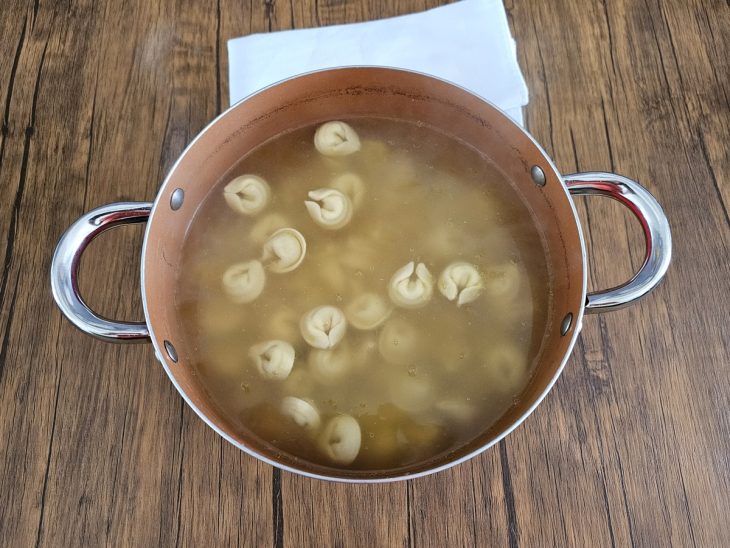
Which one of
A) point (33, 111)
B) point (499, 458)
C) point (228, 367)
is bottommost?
point (499, 458)

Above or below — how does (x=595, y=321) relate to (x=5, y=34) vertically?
below

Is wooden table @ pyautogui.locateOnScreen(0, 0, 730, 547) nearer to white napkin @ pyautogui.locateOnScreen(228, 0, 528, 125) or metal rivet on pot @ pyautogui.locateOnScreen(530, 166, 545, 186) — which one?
white napkin @ pyautogui.locateOnScreen(228, 0, 528, 125)

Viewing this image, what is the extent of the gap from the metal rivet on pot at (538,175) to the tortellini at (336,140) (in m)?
0.25

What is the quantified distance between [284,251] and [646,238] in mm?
439

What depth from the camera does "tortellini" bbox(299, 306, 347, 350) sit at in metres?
0.79

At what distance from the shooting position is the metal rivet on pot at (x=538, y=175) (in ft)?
2.48

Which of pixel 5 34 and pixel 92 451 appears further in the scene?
pixel 5 34

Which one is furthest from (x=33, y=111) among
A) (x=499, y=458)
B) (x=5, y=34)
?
(x=499, y=458)

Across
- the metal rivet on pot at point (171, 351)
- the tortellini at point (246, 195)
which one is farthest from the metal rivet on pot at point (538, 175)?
the metal rivet on pot at point (171, 351)

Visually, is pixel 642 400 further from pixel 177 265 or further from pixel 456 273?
pixel 177 265

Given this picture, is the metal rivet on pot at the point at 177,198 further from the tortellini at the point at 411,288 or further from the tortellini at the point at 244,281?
the tortellini at the point at 411,288

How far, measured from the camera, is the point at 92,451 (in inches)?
32.4

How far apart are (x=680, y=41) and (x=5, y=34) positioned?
1.11 meters

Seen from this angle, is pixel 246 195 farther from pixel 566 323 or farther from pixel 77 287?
pixel 566 323
